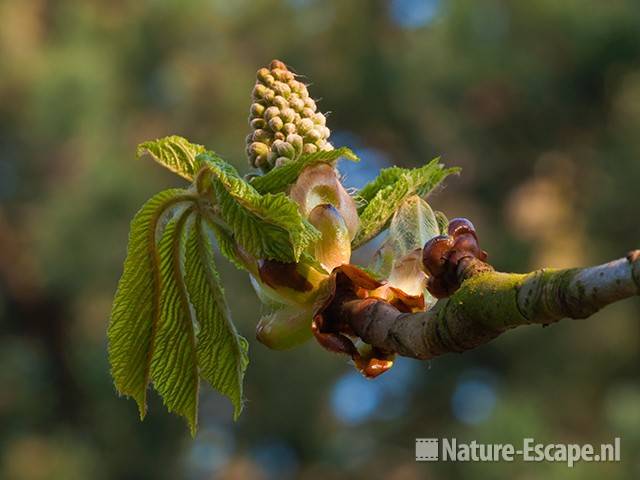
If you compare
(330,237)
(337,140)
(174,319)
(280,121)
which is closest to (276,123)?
(280,121)

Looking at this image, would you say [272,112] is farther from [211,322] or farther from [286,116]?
[211,322]

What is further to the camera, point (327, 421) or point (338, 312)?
point (327, 421)

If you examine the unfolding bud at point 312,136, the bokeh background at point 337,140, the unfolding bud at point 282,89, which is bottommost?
the unfolding bud at point 312,136

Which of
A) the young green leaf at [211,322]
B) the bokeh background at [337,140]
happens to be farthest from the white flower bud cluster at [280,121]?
the bokeh background at [337,140]

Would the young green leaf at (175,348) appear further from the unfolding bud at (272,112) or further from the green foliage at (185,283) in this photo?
the unfolding bud at (272,112)

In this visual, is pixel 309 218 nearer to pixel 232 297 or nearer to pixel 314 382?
pixel 232 297

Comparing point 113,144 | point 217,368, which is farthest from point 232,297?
point 217,368
